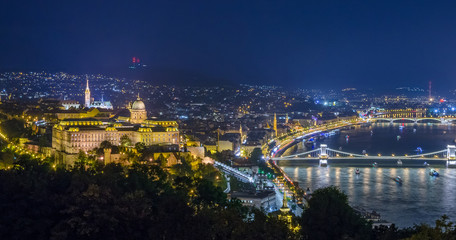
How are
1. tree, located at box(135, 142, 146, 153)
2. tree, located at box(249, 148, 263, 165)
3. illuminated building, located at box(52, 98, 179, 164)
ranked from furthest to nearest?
tree, located at box(249, 148, 263, 165) → illuminated building, located at box(52, 98, 179, 164) → tree, located at box(135, 142, 146, 153)

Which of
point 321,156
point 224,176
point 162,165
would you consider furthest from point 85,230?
point 321,156

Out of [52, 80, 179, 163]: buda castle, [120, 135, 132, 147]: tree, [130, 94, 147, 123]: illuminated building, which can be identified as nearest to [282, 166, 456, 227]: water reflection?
[52, 80, 179, 163]: buda castle

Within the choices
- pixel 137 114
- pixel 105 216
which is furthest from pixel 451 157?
pixel 105 216

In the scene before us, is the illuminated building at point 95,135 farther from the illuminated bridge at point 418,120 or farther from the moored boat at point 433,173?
the illuminated bridge at point 418,120

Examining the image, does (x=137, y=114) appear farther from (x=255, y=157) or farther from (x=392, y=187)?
(x=392, y=187)

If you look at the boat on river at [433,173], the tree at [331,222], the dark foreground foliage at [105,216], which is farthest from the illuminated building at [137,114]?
the tree at [331,222]

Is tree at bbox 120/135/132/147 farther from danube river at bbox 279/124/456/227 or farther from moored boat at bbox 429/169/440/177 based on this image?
moored boat at bbox 429/169/440/177

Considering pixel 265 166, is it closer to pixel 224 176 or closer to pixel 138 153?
pixel 224 176

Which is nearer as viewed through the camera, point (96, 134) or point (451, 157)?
point (96, 134)
